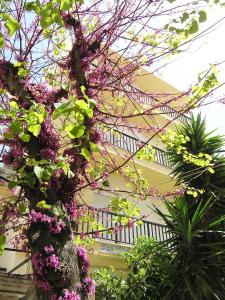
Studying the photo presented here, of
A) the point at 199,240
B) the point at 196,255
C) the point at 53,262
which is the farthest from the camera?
the point at 199,240

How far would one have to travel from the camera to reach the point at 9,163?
4426mm

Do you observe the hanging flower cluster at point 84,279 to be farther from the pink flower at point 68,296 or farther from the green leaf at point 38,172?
the green leaf at point 38,172

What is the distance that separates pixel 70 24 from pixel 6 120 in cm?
161

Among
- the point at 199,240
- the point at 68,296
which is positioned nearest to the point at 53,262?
the point at 68,296

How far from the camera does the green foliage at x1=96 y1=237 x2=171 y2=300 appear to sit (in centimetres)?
836

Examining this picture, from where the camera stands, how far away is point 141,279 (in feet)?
27.9

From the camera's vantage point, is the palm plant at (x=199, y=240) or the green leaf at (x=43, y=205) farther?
the palm plant at (x=199, y=240)

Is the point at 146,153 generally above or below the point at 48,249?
above

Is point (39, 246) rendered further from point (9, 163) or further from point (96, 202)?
point (96, 202)

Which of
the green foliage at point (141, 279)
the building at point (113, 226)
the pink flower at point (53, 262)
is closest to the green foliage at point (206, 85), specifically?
the building at point (113, 226)

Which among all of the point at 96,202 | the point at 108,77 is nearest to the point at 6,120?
the point at 108,77

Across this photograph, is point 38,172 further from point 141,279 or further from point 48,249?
point 141,279

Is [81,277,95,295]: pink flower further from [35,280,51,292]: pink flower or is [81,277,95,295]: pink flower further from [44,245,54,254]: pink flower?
[44,245,54,254]: pink flower

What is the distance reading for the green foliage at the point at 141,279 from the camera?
836 cm
